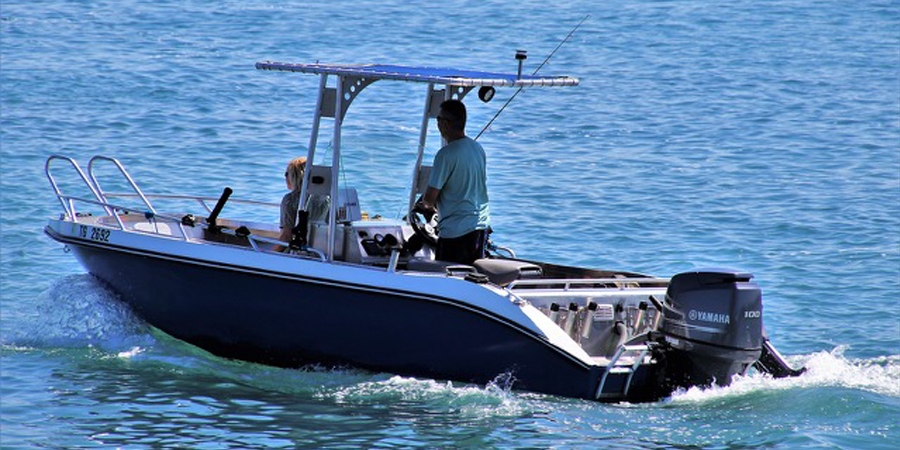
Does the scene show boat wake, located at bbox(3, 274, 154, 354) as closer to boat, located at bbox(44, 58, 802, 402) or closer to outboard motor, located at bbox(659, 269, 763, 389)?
boat, located at bbox(44, 58, 802, 402)

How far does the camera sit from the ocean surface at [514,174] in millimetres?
9297

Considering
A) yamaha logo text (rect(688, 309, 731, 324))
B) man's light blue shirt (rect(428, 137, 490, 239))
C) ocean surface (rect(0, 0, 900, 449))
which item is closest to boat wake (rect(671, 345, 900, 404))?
ocean surface (rect(0, 0, 900, 449))

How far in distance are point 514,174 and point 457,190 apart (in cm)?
989

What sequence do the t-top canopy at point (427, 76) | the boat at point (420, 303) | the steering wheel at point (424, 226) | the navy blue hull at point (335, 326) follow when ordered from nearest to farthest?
the boat at point (420, 303), the navy blue hull at point (335, 326), the t-top canopy at point (427, 76), the steering wheel at point (424, 226)

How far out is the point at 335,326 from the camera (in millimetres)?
9852

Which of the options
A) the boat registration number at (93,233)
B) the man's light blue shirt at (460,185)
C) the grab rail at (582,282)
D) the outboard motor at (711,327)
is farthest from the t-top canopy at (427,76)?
the boat registration number at (93,233)

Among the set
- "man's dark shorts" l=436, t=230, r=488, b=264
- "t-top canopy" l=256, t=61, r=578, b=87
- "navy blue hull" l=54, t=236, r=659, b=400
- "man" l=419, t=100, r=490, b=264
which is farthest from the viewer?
"man's dark shorts" l=436, t=230, r=488, b=264

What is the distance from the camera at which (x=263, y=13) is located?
95.4 feet

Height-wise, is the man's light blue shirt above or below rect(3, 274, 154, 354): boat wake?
above

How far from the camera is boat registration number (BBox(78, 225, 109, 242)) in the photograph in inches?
427

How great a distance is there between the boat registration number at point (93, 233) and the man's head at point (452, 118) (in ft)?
8.73

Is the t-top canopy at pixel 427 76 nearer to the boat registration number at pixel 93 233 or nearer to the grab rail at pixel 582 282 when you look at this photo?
the grab rail at pixel 582 282

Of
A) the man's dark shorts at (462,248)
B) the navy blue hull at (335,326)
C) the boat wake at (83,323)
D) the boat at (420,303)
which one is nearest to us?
the boat at (420,303)

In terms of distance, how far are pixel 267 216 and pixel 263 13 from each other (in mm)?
13939
